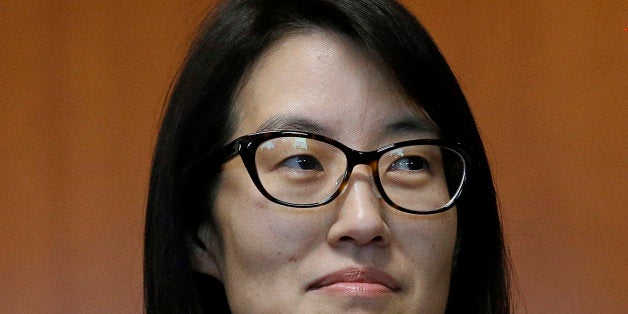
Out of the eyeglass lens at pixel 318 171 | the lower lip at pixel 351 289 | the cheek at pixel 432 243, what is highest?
the eyeglass lens at pixel 318 171

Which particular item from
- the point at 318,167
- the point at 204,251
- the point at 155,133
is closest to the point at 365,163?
the point at 318,167

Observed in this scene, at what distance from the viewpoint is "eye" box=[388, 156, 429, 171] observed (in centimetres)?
124

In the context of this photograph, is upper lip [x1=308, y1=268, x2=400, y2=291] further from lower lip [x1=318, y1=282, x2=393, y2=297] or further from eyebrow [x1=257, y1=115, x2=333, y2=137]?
eyebrow [x1=257, y1=115, x2=333, y2=137]

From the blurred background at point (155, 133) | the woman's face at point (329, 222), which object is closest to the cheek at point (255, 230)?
the woman's face at point (329, 222)

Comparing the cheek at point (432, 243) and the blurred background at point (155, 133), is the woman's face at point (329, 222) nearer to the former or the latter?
the cheek at point (432, 243)

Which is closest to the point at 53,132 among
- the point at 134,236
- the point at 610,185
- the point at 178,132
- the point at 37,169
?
the point at 37,169

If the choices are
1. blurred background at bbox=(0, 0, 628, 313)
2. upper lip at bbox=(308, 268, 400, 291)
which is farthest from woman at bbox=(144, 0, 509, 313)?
blurred background at bbox=(0, 0, 628, 313)

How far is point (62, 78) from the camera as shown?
5.88 feet

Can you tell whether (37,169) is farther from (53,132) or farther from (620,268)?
(620,268)

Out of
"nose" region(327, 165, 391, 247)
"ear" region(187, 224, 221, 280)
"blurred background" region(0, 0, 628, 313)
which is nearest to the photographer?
"nose" region(327, 165, 391, 247)

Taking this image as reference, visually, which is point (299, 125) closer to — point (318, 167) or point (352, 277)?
point (318, 167)

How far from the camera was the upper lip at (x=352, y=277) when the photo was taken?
120cm

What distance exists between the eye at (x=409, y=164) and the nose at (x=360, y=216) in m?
0.04

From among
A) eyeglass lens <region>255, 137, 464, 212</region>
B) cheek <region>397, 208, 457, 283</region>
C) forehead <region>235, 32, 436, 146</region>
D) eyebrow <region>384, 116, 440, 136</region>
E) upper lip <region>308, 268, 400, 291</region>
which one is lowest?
upper lip <region>308, 268, 400, 291</region>
